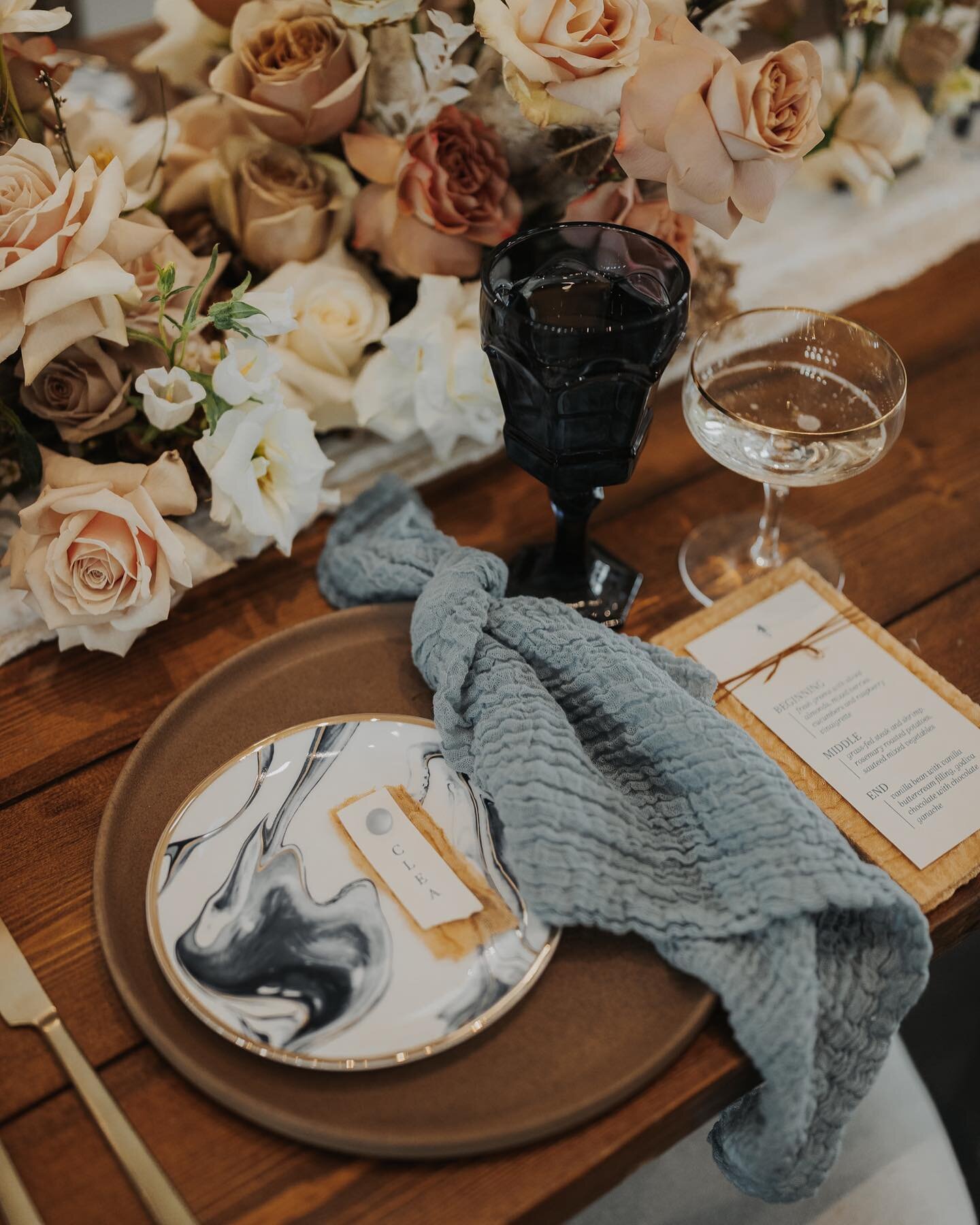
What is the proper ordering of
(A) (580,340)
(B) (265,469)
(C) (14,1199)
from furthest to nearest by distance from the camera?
(B) (265,469), (A) (580,340), (C) (14,1199)

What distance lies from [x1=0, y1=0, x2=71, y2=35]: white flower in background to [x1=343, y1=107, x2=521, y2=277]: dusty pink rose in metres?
0.22

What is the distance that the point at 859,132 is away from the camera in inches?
39.7

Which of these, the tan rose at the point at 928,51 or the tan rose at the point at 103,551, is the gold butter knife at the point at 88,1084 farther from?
the tan rose at the point at 928,51

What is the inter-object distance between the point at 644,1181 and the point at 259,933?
34 centimetres

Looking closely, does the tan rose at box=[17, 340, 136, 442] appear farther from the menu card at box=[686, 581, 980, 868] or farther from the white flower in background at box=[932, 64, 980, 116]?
the white flower in background at box=[932, 64, 980, 116]

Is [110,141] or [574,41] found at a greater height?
[574,41]

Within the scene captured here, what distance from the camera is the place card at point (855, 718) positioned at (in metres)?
0.61

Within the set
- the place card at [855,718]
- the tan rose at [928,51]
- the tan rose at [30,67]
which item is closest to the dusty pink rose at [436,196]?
the tan rose at [30,67]

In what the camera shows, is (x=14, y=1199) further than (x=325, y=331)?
No

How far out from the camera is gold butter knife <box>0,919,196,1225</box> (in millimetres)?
479

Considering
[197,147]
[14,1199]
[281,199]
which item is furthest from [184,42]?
[14,1199]

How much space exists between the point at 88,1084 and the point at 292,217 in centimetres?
62

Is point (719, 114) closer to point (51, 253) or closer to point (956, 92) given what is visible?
point (51, 253)

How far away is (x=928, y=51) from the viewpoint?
1074mm
